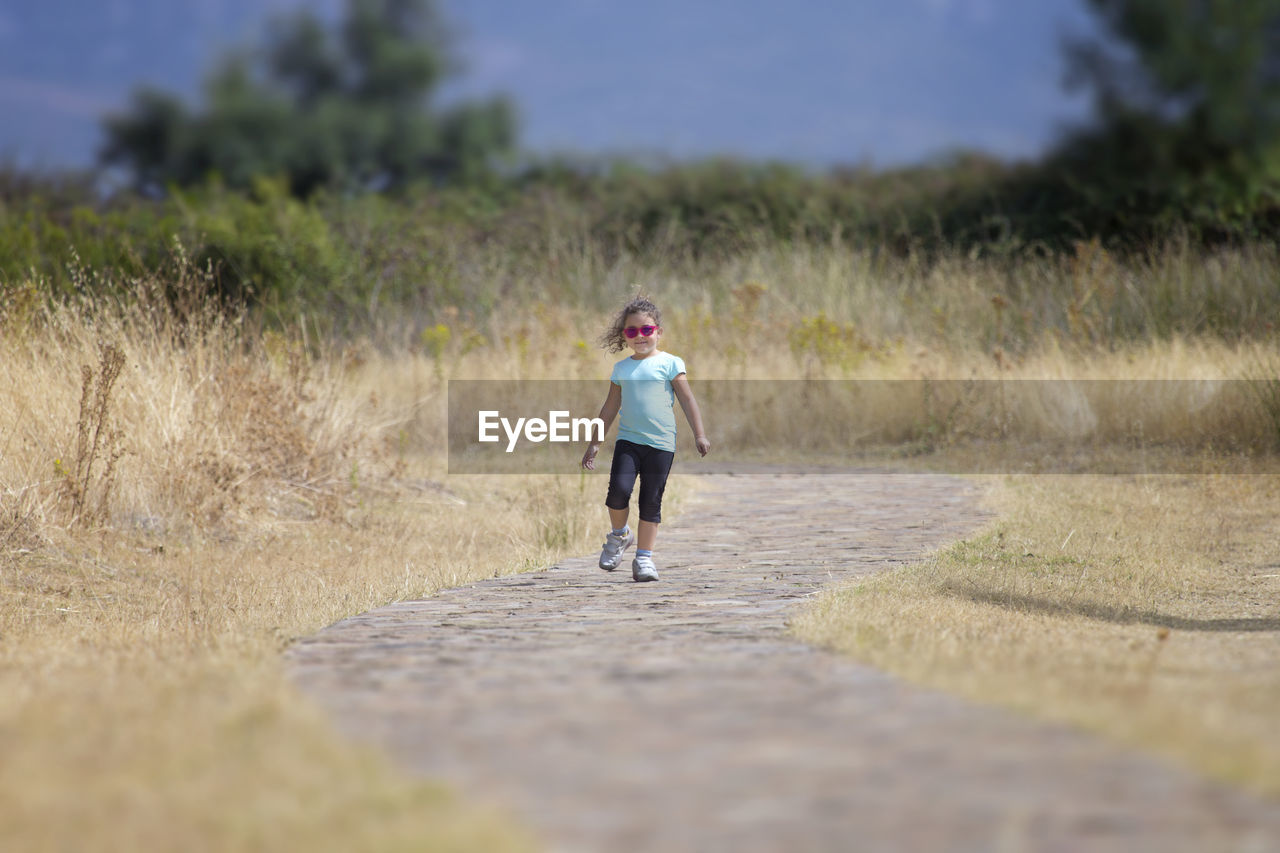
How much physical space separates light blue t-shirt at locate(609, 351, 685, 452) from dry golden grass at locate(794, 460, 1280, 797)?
1.23 m

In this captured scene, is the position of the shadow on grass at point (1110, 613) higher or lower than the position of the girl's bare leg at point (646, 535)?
lower

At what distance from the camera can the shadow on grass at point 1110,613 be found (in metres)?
5.95

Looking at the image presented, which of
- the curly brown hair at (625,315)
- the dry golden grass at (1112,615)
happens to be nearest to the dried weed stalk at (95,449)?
the curly brown hair at (625,315)

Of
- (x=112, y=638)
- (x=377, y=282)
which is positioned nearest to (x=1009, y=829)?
(x=112, y=638)

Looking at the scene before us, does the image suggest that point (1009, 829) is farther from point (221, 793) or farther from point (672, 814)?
point (221, 793)

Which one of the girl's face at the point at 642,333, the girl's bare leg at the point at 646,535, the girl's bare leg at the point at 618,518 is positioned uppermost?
the girl's face at the point at 642,333

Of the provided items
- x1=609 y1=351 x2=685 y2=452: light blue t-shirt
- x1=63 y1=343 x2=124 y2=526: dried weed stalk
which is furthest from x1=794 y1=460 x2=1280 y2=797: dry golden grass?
x1=63 y1=343 x2=124 y2=526: dried weed stalk

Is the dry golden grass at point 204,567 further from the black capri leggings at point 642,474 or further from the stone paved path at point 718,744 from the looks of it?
the black capri leggings at point 642,474

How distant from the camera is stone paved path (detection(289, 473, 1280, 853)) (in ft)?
8.66

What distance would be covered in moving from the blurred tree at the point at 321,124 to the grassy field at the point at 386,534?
51.4 ft

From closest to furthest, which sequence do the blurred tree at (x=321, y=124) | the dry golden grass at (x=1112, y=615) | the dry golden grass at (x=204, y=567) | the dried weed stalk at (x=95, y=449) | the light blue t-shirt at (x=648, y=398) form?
the dry golden grass at (x=204, y=567) < the dry golden grass at (x=1112, y=615) < the light blue t-shirt at (x=648, y=398) < the dried weed stalk at (x=95, y=449) < the blurred tree at (x=321, y=124)

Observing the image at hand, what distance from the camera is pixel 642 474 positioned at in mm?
6754

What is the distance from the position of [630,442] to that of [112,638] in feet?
8.25

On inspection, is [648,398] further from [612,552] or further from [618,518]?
[612,552]
